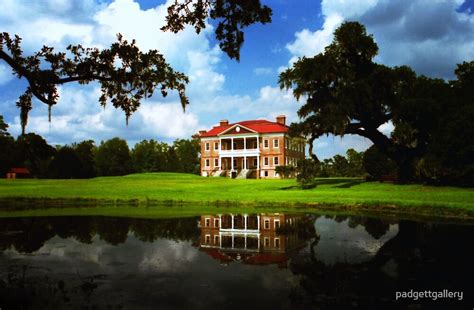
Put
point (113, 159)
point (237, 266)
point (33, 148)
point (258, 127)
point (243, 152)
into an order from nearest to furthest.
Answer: point (33, 148) < point (237, 266) < point (243, 152) < point (258, 127) < point (113, 159)

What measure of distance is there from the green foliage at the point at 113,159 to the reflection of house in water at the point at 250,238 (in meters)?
72.5

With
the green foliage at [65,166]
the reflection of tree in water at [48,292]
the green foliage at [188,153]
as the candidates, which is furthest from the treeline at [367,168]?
the green foliage at [188,153]

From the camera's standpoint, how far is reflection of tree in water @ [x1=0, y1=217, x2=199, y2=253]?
1301cm

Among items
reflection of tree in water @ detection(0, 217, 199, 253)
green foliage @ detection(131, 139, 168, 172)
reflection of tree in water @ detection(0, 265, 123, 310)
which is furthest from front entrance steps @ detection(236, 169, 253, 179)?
reflection of tree in water @ detection(0, 265, 123, 310)

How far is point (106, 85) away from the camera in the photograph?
9086 mm

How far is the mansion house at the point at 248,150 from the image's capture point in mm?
65875

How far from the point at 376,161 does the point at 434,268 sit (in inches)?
1263

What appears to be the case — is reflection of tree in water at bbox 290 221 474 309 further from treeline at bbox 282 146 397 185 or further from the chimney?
the chimney

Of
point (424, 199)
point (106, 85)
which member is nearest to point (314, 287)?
point (106, 85)

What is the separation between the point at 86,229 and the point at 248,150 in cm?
5241

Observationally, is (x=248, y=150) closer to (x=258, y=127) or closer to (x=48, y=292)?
(x=258, y=127)

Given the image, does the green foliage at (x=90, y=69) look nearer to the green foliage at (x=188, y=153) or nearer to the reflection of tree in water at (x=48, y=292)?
the reflection of tree in water at (x=48, y=292)

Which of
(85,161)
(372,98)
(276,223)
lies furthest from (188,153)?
(276,223)

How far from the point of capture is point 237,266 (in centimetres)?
938
